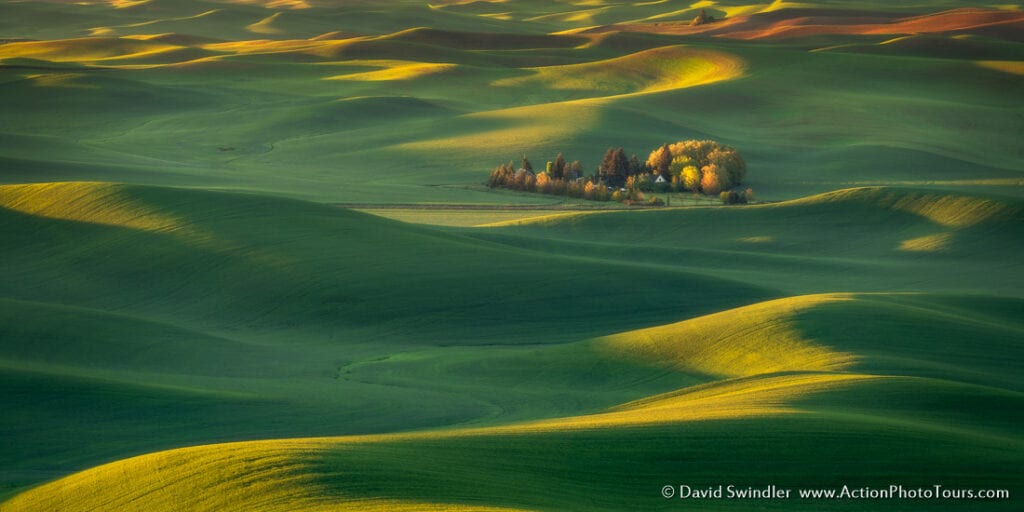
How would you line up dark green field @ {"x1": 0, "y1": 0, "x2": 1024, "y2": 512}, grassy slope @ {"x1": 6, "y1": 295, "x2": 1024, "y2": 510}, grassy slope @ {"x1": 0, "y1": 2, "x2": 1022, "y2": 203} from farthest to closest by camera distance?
grassy slope @ {"x1": 0, "y1": 2, "x2": 1022, "y2": 203}, dark green field @ {"x1": 0, "y1": 0, "x2": 1024, "y2": 512}, grassy slope @ {"x1": 6, "y1": 295, "x2": 1024, "y2": 510}

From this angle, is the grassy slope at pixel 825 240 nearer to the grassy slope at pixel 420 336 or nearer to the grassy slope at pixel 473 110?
the grassy slope at pixel 420 336

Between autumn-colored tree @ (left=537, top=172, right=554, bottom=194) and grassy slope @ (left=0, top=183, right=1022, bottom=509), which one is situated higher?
grassy slope @ (left=0, top=183, right=1022, bottom=509)

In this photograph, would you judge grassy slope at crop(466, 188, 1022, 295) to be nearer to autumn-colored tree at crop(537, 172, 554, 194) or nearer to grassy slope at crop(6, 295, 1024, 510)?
autumn-colored tree at crop(537, 172, 554, 194)

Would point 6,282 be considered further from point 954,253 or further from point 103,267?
point 954,253

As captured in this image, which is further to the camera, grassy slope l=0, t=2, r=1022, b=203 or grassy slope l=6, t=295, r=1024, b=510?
grassy slope l=0, t=2, r=1022, b=203

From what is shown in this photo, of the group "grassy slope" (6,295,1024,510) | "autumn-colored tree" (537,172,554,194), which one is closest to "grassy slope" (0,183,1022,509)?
"grassy slope" (6,295,1024,510)

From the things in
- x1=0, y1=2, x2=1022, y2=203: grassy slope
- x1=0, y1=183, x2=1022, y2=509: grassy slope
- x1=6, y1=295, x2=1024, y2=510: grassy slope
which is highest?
x1=6, y1=295, x2=1024, y2=510: grassy slope

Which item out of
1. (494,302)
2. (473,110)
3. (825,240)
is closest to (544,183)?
(825,240)

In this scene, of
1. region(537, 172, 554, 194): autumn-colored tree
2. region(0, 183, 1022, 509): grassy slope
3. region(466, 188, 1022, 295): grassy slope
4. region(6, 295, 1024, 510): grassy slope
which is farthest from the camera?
region(537, 172, 554, 194): autumn-colored tree

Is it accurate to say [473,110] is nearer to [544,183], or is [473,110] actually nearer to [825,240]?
[544,183]
